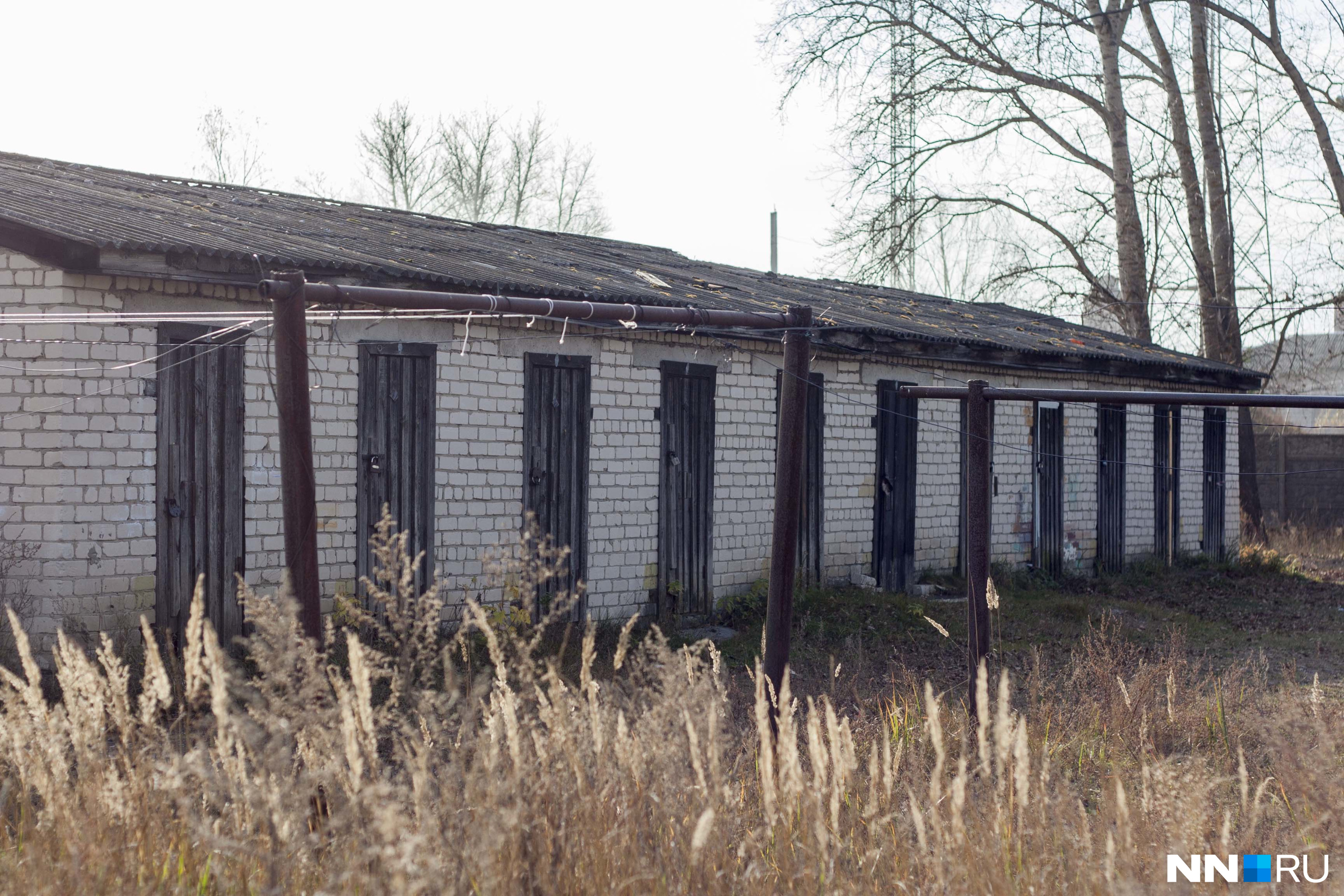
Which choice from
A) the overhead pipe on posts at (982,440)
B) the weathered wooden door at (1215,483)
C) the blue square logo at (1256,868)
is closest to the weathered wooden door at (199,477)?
the overhead pipe on posts at (982,440)

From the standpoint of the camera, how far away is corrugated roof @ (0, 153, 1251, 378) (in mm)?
7625

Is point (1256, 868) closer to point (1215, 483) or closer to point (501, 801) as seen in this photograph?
point (501, 801)

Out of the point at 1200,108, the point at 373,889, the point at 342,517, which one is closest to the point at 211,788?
the point at 373,889

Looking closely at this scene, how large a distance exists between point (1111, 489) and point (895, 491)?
429cm

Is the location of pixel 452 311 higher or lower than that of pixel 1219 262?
lower

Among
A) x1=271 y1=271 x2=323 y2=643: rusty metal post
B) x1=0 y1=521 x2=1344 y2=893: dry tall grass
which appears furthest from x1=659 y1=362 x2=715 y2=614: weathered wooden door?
x1=0 y1=521 x2=1344 y2=893: dry tall grass

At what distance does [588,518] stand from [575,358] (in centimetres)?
130

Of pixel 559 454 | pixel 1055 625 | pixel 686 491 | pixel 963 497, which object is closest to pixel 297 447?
pixel 559 454

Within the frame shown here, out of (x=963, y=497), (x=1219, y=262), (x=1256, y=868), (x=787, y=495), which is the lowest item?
(x=1256, y=868)

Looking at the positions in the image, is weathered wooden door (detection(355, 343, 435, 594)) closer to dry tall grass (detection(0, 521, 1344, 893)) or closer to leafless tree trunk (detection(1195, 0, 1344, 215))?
dry tall grass (detection(0, 521, 1344, 893))

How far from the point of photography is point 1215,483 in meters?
17.2

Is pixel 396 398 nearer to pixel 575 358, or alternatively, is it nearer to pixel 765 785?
pixel 575 358

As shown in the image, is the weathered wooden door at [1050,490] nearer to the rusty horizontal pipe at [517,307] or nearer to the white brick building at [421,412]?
the white brick building at [421,412]

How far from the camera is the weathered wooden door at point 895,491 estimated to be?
12.3 metres
